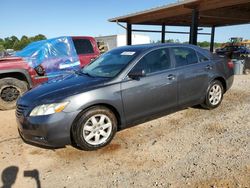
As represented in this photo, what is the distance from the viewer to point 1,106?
6031mm

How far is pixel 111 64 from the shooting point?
436 centimetres

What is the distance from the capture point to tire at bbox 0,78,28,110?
19.9ft

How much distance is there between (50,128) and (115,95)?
42.9 inches

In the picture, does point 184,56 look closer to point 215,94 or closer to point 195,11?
point 215,94

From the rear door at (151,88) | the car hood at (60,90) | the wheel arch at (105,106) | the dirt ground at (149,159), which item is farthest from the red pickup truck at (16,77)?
the rear door at (151,88)

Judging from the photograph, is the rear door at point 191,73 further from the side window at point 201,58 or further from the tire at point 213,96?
the tire at point 213,96

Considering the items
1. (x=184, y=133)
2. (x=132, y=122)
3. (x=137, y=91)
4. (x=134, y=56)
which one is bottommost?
(x=184, y=133)

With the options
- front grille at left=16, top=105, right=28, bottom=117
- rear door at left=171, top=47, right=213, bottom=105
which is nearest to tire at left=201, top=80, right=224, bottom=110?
rear door at left=171, top=47, right=213, bottom=105

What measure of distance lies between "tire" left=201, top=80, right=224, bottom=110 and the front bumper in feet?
10.1

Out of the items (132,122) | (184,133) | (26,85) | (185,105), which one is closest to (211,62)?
(185,105)

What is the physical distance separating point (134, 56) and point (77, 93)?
129 cm

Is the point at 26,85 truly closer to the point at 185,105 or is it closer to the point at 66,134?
the point at 66,134

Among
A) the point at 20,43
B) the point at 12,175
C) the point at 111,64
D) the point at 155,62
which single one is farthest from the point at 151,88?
the point at 20,43

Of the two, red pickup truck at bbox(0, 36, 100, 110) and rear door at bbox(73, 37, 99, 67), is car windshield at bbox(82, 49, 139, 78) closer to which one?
red pickup truck at bbox(0, 36, 100, 110)
